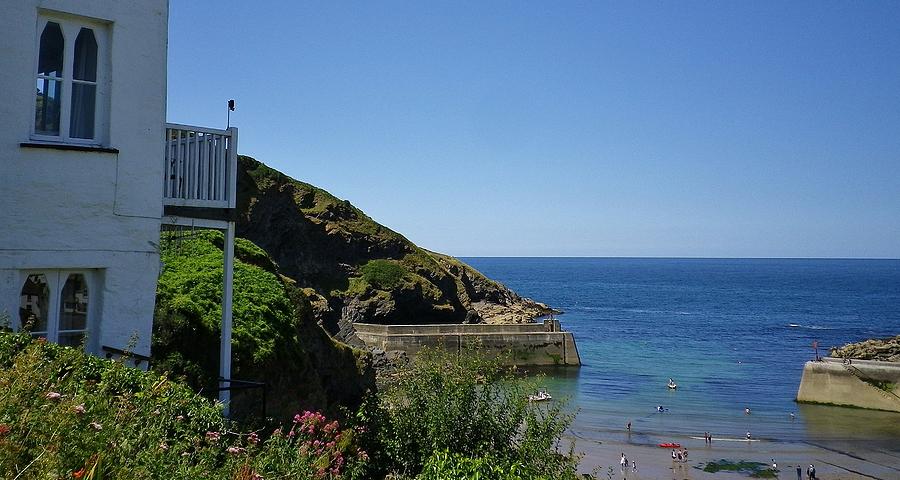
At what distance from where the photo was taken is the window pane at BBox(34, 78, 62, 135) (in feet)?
28.0

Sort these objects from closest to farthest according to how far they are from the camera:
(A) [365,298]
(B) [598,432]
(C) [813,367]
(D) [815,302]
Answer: (B) [598,432]
(C) [813,367]
(A) [365,298]
(D) [815,302]

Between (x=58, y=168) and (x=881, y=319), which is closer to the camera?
(x=58, y=168)

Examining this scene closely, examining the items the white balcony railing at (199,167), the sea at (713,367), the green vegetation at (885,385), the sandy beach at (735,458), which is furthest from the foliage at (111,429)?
the green vegetation at (885,385)

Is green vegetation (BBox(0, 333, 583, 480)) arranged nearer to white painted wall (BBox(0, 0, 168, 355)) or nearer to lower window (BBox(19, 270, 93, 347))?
lower window (BBox(19, 270, 93, 347))

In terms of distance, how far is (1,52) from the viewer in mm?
8102

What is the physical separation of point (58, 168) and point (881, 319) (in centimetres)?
11261

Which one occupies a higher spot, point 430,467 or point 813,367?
point 430,467

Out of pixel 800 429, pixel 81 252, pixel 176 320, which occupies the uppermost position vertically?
pixel 81 252

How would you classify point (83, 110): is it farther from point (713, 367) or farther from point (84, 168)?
point (713, 367)

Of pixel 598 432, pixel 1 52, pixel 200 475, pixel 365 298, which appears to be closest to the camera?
pixel 200 475

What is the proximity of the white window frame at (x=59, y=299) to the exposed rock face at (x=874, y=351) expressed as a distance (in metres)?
56.9

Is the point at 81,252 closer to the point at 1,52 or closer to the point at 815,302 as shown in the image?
the point at 1,52

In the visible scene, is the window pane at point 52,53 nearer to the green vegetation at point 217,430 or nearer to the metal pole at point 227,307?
the metal pole at point 227,307

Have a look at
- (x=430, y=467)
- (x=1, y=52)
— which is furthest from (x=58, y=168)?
(x=430, y=467)
